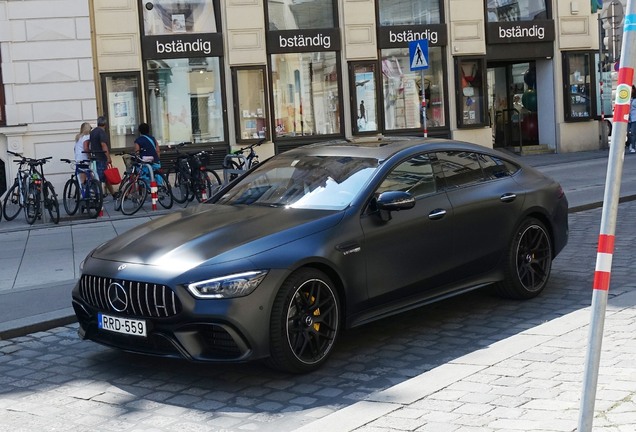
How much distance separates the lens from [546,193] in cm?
858

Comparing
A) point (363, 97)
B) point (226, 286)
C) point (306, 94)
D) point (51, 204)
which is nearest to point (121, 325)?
point (226, 286)

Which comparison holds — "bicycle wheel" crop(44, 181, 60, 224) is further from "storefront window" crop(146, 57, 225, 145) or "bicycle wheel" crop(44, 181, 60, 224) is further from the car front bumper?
the car front bumper

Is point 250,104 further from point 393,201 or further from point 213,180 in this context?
point 393,201

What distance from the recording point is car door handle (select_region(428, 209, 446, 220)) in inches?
293

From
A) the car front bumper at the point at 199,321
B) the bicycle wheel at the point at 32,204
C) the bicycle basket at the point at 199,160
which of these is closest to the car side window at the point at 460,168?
the car front bumper at the point at 199,321

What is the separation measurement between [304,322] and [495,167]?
111 inches

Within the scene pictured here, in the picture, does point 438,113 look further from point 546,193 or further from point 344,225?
point 344,225

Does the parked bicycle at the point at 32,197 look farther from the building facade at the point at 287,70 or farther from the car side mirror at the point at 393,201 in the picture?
the car side mirror at the point at 393,201

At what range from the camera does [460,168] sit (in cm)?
805

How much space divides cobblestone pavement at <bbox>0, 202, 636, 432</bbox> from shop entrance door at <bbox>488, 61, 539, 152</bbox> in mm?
22240

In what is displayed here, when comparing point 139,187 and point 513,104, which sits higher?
point 513,104

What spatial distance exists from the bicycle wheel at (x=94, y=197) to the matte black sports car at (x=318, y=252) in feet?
33.5

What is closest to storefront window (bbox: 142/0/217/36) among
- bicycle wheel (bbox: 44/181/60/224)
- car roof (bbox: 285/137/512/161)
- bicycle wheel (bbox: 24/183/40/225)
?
bicycle wheel (bbox: 24/183/40/225)

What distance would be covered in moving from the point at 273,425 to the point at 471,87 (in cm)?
2304
